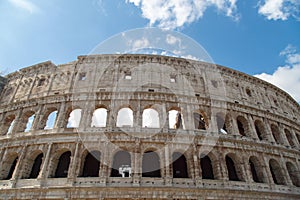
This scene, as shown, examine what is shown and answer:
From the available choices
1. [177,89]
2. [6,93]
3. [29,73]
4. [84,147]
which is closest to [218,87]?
[177,89]

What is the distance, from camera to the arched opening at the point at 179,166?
45.4 ft

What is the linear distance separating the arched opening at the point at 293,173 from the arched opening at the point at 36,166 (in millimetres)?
19206

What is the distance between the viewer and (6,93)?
18.2 meters

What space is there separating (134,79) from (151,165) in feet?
22.6

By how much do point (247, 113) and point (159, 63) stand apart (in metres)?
8.77

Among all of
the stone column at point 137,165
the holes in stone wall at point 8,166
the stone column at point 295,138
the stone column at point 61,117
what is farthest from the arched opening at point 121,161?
the stone column at point 295,138

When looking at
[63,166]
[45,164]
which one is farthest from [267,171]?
[45,164]

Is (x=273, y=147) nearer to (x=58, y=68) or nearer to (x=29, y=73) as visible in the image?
Answer: (x=58, y=68)

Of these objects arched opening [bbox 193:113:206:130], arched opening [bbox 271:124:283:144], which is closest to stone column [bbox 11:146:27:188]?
arched opening [bbox 193:113:206:130]

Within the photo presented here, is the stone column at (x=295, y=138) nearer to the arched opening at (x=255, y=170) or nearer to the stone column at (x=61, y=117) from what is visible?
the arched opening at (x=255, y=170)

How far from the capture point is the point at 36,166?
1404 cm

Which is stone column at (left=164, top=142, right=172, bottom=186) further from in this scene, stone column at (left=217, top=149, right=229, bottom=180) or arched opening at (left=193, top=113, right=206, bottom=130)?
arched opening at (left=193, top=113, right=206, bottom=130)

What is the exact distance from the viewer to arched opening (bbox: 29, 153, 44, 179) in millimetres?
13645

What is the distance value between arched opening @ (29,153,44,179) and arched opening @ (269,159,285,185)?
17.5 meters
